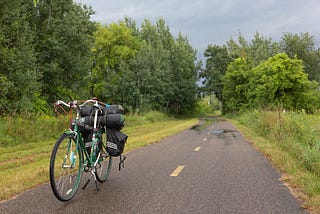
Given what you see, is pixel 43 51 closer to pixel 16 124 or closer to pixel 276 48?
pixel 16 124

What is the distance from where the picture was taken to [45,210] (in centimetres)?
465

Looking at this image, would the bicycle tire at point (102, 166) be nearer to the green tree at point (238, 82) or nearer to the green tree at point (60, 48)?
the green tree at point (60, 48)

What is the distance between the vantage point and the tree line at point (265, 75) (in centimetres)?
3362

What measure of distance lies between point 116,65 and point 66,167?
4950 cm

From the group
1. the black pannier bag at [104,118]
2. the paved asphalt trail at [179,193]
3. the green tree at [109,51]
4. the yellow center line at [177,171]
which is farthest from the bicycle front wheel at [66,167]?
the green tree at [109,51]

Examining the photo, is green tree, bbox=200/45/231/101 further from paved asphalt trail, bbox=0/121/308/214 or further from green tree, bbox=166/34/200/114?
paved asphalt trail, bbox=0/121/308/214

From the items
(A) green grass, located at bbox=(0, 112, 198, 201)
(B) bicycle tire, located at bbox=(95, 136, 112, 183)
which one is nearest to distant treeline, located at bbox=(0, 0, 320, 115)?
(A) green grass, located at bbox=(0, 112, 198, 201)

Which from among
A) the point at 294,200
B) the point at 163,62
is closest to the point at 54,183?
the point at 294,200

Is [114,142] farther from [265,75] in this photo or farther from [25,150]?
[265,75]

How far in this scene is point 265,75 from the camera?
114ft

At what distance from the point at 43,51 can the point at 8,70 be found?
24.0 feet

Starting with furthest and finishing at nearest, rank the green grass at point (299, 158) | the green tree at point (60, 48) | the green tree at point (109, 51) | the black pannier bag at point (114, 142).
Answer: the green tree at point (109, 51) < the green tree at point (60, 48) < the black pannier bag at point (114, 142) < the green grass at point (299, 158)

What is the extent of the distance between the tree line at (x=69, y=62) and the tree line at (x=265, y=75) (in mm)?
11616

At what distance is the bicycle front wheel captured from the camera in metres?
4.77
